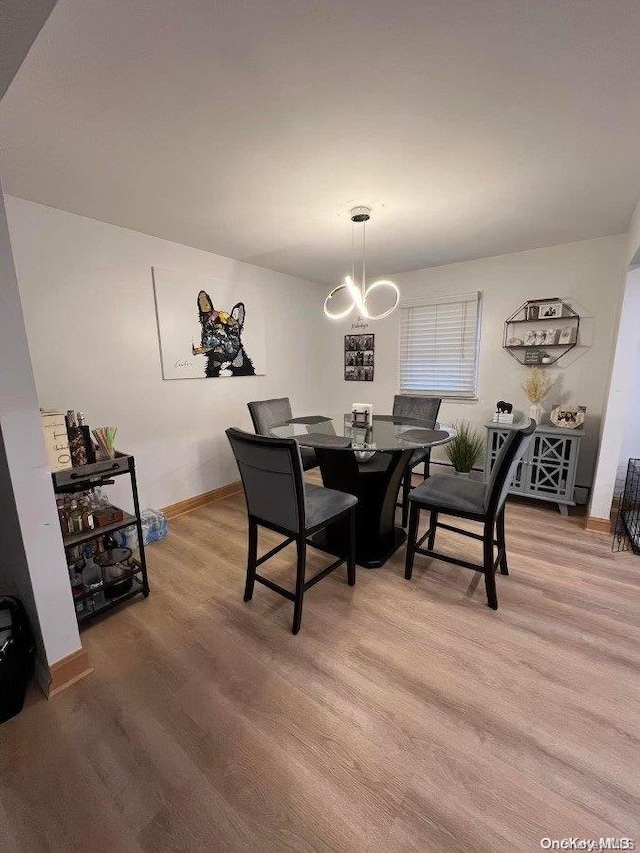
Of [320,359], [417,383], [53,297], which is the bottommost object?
[417,383]

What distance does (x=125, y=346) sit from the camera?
265 cm

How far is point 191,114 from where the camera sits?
4.54ft

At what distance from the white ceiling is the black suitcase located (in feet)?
6.60

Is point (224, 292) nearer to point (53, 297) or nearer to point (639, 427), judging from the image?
point (53, 297)

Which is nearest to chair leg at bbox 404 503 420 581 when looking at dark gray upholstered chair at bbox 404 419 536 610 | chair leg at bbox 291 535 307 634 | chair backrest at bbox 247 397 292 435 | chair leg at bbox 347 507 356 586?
dark gray upholstered chair at bbox 404 419 536 610

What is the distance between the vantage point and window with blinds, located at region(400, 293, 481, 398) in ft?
12.1

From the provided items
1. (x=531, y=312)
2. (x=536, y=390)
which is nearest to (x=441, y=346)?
(x=531, y=312)

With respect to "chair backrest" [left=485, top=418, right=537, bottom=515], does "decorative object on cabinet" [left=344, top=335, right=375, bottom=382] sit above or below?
above

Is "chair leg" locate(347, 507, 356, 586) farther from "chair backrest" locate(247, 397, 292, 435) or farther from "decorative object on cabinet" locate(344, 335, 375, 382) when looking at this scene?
"decorative object on cabinet" locate(344, 335, 375, 382)

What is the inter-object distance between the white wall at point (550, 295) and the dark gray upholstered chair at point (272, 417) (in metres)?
1.80

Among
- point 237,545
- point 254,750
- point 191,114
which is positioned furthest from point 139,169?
point 254,750

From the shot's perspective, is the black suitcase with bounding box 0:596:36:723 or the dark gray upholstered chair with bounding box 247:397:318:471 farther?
the dark gray upholstered chair with bounding box 247:397:318:471

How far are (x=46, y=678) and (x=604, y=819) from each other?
206 centimetres

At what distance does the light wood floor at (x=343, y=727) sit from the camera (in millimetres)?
1034
